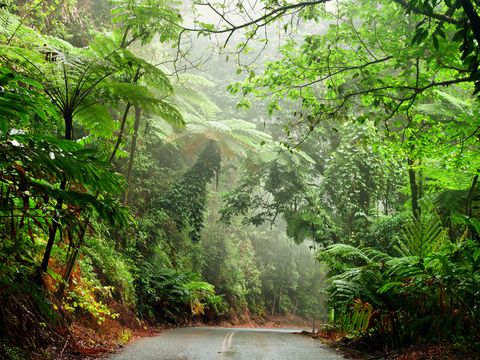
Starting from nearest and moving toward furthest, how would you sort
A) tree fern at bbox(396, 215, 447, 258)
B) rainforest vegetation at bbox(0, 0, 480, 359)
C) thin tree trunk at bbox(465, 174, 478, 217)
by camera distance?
rainforest vegetation at bbox(0, 0, 480, 359) → tree fern at bbox(396, 215, 447, 258) → thin tree trunk at bbox(465, 174, 478, 217)

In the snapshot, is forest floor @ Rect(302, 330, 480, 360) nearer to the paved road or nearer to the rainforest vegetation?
the rainforest vegetation

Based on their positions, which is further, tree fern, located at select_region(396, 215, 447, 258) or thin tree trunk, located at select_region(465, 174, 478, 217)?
thin tree trunk, located at select_region(465, 174, 478, 217)

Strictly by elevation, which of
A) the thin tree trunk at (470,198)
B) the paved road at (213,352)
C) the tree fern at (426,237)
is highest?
the thin tree trunk at (470,198)

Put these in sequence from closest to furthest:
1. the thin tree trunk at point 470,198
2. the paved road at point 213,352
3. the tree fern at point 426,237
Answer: the paved road at point 213,352
the tree fern at point 426,237
the thin tree trunk at point 470,198

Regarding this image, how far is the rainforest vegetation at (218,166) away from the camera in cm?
350

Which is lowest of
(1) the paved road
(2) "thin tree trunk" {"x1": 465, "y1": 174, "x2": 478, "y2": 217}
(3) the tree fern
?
(1) the paved road

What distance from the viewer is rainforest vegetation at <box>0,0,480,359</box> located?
3500mm

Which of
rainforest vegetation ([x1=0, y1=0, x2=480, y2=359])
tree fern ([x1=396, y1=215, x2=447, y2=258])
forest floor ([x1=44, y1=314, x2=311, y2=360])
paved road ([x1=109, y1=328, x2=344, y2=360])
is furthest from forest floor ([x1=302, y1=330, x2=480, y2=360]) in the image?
forest floor ([x1=44, y1=314, x2=311, y2=360])

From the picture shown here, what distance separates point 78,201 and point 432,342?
502cm

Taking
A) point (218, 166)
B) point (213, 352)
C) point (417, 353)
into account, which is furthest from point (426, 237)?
point (218, 166)

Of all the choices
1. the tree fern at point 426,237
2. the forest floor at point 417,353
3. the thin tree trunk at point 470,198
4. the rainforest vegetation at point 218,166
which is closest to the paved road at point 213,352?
the forest floor at point 417,353

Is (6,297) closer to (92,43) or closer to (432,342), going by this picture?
(92,43)

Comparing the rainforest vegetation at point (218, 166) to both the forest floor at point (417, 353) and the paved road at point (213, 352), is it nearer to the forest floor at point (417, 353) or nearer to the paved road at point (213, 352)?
the forest floor at point (417, 353)

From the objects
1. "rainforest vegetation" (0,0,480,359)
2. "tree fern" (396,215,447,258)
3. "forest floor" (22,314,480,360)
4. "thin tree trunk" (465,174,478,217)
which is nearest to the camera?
"rainforest vegetation" (0,0,480,359)
